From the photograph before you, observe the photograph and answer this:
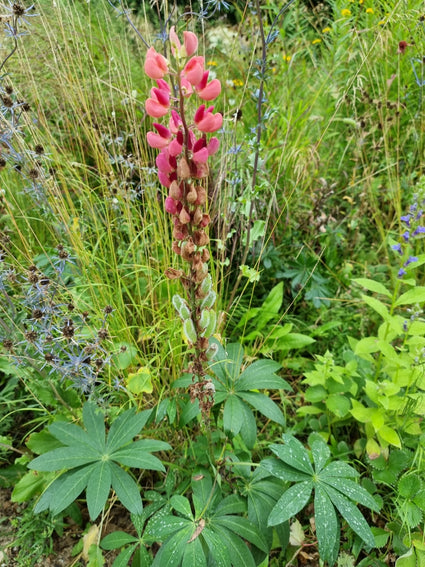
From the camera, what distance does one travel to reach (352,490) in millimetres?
1103

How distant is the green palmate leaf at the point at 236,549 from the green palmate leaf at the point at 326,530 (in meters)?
0.19

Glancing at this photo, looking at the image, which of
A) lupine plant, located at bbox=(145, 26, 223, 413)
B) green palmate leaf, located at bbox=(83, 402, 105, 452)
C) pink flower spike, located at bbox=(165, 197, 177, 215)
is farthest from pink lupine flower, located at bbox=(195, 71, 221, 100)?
green palmate leaf, located at bbox=(83, 402, 105, 452)

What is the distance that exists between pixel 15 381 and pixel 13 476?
1.17 feet

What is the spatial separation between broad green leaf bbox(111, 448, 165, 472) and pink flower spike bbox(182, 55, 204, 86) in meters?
→ 0.90

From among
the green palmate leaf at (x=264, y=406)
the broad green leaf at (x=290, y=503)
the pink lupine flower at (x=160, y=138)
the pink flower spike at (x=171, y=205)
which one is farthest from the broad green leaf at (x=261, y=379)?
the pink lupine flower at (x=160, y=138)

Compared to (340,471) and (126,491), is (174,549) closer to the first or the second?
(126,491)

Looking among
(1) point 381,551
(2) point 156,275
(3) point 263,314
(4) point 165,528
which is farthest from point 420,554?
(2) point 156,275

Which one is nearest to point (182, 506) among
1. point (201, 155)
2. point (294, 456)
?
point (294, 456)

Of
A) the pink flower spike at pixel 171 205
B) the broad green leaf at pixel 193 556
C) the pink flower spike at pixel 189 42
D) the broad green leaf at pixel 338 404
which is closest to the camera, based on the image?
the pink flower spike at pixel 189 42

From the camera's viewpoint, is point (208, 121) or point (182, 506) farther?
point (182, 506)

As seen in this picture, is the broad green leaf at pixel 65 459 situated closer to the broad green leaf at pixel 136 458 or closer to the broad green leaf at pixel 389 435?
the broad green leaf at pixel 136 458

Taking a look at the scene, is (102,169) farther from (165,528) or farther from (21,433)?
(165,528)

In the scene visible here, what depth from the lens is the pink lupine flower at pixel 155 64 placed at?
0.78 metres

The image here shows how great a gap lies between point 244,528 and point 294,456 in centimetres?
23
